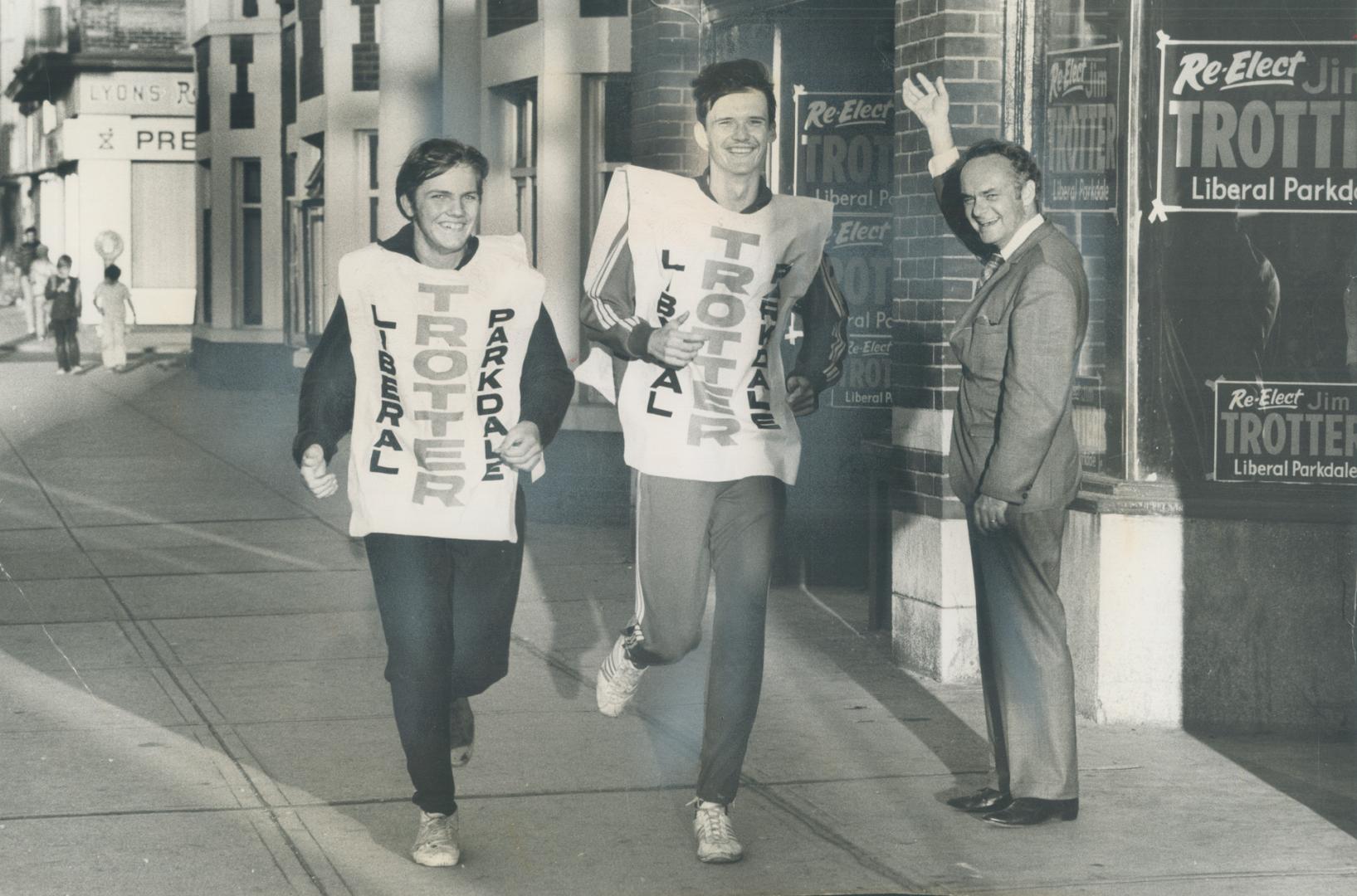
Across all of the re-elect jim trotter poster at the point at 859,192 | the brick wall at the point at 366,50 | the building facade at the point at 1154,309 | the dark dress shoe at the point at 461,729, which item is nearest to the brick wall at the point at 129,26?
the brick wall at the point at 366,50

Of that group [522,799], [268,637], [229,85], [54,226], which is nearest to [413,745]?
[522,799]

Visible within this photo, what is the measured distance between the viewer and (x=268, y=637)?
29.0ft

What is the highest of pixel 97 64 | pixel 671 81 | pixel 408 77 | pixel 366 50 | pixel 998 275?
pixel 97 64

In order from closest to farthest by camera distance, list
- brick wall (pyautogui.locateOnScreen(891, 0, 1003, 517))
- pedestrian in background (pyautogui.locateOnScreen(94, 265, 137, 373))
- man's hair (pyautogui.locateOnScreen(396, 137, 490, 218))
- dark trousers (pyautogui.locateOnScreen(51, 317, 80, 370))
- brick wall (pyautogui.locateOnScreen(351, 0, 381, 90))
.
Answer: man's hair (pyautogui.locateOnScreen(396, 137, 490, 218))
brick wall (pyautogui.locateOnScreen(891, 0, 1003, 517))
brick wall (pyautogui.locateOnScreen(351, 0, 381, 90))
dark trousers (pyautogui.locateOnScreen(51, 317, 80, 370))
pedestrian in background (pyautogui.locateOnScreen(94, 265, 137, 373))

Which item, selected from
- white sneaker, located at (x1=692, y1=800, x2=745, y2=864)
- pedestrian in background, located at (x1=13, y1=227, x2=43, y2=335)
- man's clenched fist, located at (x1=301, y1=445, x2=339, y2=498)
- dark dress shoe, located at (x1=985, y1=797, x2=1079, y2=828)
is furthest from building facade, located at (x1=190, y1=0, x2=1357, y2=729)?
pedestrian in background, located at (x1=13, y1=227, x2=43, y2=335)

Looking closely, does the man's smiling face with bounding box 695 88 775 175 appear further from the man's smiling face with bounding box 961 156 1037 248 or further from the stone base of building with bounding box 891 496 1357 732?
the stone base of building with bounding box 891 496 1357 732

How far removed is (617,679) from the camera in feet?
20.0

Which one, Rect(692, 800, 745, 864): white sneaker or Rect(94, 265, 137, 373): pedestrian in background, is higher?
Rect(94, 265, 137, 373): pedestrian in background

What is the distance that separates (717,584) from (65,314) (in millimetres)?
23367

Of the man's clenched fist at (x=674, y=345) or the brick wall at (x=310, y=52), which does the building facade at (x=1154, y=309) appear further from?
the brick wall at (x=310, y=52)

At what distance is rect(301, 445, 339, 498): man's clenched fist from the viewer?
5434 millimetres

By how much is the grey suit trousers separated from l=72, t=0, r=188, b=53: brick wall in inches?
1463

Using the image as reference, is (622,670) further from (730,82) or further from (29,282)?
(29,282)

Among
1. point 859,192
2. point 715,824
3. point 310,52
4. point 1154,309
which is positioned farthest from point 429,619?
point 310,52
